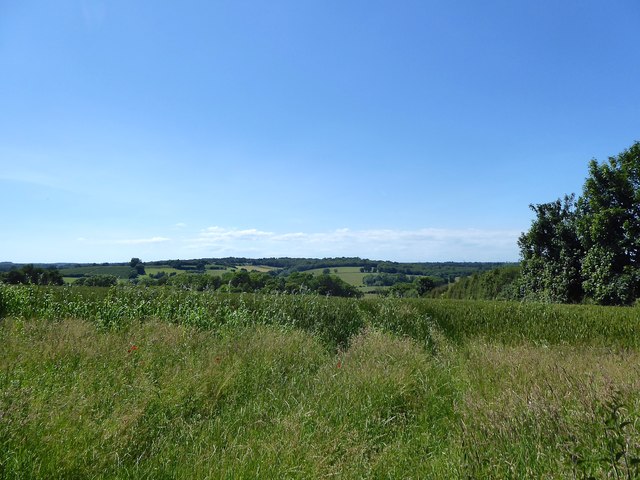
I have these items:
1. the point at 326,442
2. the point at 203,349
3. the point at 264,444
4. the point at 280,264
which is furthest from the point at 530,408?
the point at 280,264

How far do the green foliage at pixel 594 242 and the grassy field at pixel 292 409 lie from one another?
18.4 meters

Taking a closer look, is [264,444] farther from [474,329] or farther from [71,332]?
[474,329]

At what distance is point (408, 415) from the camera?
4.49 m

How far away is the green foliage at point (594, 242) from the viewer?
22.0 metres

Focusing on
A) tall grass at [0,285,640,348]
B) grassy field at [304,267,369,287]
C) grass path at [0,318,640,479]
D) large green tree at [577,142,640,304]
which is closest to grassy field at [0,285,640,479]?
grass path at [0,318,640,479]

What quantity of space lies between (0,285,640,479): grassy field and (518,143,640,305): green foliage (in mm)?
18375

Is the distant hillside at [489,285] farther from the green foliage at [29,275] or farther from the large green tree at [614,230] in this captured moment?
the green foliage at [29,275]

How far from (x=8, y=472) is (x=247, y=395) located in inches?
98.9

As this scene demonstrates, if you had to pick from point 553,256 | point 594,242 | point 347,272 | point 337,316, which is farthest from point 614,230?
point 347,272

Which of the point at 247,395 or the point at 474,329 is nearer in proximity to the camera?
the point at 247,395

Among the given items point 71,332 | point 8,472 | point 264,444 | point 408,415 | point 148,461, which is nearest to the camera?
point 8,472

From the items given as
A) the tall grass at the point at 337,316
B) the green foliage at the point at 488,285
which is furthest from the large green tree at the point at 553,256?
the tall grass at the point at 337,316

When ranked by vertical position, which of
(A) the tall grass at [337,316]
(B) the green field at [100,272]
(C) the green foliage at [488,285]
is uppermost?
(B) the green field at [100,272]

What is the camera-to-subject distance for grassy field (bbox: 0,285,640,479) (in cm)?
290
